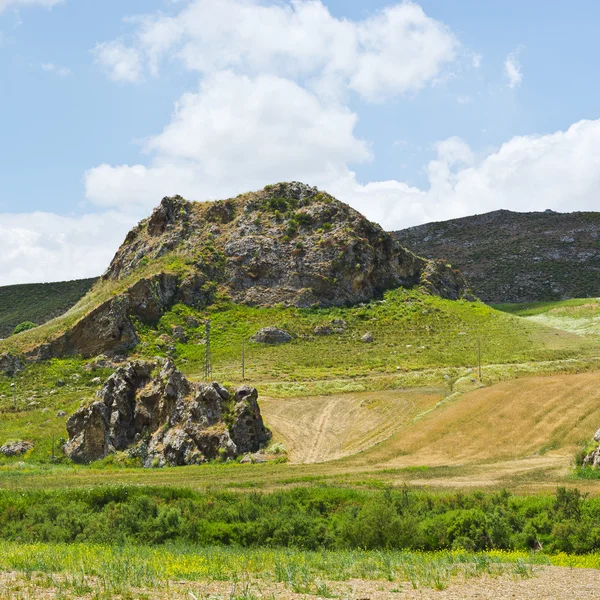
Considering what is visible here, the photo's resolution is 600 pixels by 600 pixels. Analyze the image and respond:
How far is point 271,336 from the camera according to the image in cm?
7906

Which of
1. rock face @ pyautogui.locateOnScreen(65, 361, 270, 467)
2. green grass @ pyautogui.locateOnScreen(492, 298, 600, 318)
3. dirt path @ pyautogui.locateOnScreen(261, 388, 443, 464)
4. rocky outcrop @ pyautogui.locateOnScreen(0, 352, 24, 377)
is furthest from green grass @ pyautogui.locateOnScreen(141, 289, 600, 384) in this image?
green grass @ pyautogui.locateOnScreen(492, 298, 600, 318)

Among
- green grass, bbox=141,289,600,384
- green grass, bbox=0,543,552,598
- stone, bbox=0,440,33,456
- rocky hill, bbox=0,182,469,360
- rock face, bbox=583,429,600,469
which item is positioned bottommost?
stone, bbox=0,440,33,456

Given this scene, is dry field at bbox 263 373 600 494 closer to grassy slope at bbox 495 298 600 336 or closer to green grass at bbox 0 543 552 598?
green grass at bbox 0 543 552 598

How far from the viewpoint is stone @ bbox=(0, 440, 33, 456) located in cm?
4797

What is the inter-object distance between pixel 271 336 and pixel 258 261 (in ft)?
54.2

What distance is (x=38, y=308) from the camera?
14275 cm

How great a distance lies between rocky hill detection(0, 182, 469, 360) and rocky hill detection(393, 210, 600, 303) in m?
41.2

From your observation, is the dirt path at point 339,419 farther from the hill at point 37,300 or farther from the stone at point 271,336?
the hill at point 37,300

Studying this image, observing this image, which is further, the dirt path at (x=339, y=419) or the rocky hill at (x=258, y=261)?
the rocky hill at (x=258, y=261)

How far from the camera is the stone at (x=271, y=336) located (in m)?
78.8

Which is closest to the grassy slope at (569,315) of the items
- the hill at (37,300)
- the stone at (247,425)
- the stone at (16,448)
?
the stone at (247,425)

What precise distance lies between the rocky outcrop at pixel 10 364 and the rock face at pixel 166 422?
2591cm

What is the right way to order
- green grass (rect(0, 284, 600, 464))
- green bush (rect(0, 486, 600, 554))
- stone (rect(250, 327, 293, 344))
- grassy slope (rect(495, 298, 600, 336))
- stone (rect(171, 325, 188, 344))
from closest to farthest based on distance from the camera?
green bush (rect(0, 486, 600, 554)), green grass (rect(0, 284, 600, 464)), stone (rect(250, 327, 293, 344)), stone (rect(171, 325, 188, 344)), grassy slope (rect(495, 298, 600, 336))

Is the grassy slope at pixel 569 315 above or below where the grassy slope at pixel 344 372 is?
above
